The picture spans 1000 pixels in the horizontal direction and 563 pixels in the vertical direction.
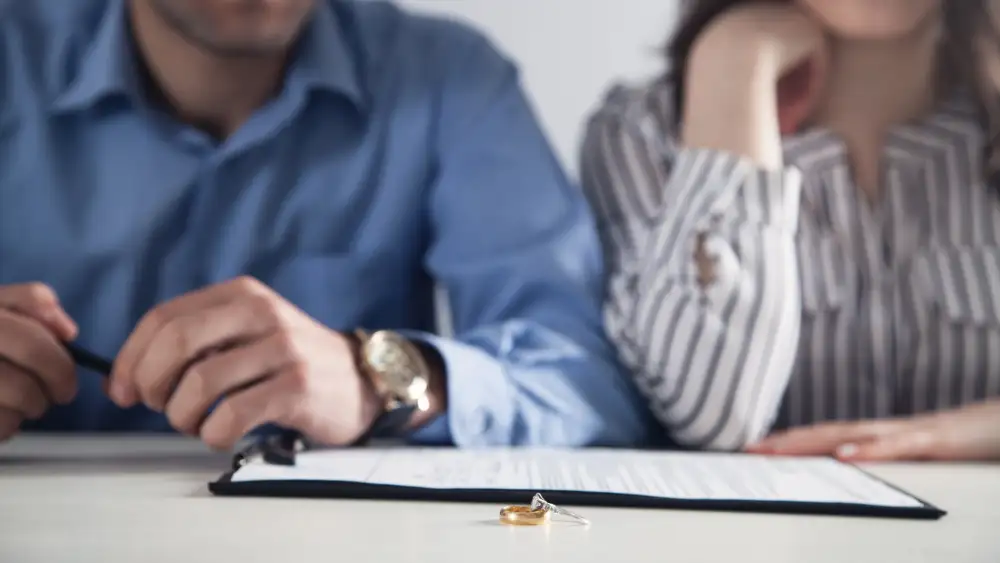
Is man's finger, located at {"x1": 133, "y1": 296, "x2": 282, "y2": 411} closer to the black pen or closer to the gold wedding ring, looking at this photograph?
the black pen

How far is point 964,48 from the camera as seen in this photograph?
45.1 inches

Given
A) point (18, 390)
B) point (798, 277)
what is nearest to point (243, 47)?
point (18, 390)

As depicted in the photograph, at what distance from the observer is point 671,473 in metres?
0.71

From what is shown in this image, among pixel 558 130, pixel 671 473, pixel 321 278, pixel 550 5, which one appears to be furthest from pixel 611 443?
pixel 550 5

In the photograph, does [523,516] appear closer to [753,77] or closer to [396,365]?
[396,365]

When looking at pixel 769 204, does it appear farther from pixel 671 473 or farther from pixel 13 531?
pixel 13 531

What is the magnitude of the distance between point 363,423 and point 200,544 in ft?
1.14

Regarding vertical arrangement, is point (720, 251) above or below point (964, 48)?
below

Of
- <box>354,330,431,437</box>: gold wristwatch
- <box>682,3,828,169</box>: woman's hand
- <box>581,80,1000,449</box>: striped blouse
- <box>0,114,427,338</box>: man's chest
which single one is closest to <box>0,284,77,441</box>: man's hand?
<box>354,330,431,437</box>: gold wristwatch

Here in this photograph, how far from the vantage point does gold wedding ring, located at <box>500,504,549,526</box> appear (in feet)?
1.74

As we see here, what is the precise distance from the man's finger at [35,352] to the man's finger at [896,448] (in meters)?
0.62

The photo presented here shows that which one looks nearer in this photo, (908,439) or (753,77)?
(908,439)

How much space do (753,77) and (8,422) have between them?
0.77 m

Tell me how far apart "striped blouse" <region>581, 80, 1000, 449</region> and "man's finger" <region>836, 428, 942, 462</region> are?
0.12 metres
